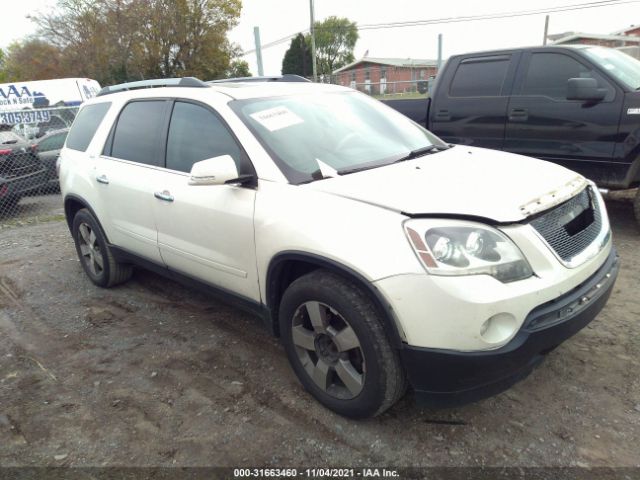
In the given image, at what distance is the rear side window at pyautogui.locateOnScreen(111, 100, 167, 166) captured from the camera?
3635mm

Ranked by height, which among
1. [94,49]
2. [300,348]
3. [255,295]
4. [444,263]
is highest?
[94,49]

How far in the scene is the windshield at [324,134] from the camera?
2.85m

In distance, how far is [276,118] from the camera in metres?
3.07

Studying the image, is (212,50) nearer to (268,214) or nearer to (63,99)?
(63,99)

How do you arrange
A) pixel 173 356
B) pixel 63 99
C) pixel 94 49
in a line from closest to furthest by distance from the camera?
1. pixel 173 356
2. pixel 63 99
3. pixel 94 49

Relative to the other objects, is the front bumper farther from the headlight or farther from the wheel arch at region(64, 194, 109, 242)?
the wheel arch at region(64, 194, 109, 242)

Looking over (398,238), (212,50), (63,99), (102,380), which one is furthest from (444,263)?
(212,50)

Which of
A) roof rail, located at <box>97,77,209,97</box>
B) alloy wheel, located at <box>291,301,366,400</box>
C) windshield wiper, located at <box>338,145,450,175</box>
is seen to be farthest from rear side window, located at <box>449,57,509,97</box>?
alloy wheel, located at <box>291,301,366,400</box>

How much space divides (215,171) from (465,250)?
1408 mm

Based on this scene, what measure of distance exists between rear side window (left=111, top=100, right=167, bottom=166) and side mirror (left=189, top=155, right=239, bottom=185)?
96cm

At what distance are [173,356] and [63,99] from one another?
54.7ft

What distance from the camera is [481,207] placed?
224cm

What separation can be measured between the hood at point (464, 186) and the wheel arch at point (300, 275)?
0.36 m

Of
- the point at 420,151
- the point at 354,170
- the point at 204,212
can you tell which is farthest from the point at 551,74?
the point at 204,212
